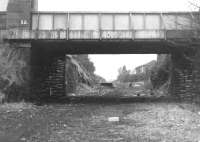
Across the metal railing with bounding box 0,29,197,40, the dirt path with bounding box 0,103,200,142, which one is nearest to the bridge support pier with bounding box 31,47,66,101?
the metal railing with bounding box 0,29,197,40

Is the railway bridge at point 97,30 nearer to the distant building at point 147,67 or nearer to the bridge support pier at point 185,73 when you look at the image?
the bridge support pier at point 185,73

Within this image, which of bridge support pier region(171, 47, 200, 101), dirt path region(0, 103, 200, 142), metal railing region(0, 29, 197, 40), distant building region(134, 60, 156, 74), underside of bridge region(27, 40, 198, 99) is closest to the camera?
dirt path region(0, 103, 200, 142)

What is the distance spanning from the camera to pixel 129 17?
2619 cm

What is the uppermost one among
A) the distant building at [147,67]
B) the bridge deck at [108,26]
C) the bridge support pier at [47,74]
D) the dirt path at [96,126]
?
the bridge deck at [108,26]

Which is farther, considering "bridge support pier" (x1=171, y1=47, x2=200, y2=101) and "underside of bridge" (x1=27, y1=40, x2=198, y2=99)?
"bridge support pier" (x1=171, y1=47, x2=200, y2=101)

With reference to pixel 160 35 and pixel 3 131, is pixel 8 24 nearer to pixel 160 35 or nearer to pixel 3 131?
pixel 160 35

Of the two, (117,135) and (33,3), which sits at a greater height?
(33,3)

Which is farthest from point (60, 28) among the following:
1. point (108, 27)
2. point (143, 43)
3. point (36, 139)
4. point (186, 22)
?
point (36, 139)

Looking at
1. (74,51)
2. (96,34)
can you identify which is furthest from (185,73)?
(74,51)

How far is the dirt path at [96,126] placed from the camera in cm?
1304

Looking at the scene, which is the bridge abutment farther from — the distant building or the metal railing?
the distant building

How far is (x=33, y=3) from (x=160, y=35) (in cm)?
904

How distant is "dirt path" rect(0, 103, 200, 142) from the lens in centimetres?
1304

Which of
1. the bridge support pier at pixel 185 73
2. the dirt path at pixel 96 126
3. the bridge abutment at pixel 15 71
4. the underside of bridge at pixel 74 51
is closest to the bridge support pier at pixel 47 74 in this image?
the underside of bridge at pixel 74 51
